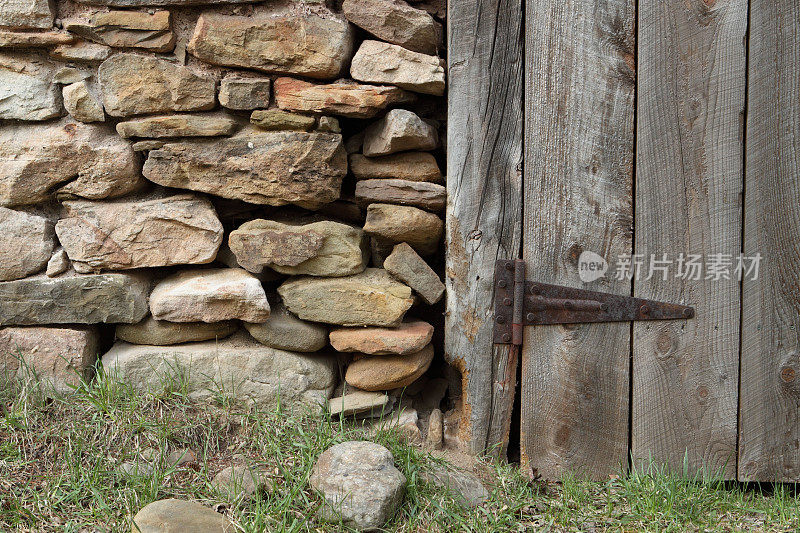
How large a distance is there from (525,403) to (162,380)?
1.17m

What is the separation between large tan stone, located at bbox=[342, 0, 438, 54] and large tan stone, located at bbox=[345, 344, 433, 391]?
98 cm

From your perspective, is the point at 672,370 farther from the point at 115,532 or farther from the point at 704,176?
the point at 115,532

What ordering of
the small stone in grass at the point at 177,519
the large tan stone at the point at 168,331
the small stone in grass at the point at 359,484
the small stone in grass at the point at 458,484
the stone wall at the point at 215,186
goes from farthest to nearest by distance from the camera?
the large tan stone at the point at 168,331 → the stone wall at the point at 215,186 → the small stone in grass at the point at 458,484 → the small stone in grass at the point at 359,484 → the small stone in grass at the point at 177,519

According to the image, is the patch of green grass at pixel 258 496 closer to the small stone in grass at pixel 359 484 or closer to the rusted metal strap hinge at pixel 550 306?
the small stone in grass at pixel 359 484

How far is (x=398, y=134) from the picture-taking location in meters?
2.01

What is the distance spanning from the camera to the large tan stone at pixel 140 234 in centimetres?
211

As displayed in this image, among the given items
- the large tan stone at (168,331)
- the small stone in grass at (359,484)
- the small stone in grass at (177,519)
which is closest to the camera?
the small stone in grass at (177,519)

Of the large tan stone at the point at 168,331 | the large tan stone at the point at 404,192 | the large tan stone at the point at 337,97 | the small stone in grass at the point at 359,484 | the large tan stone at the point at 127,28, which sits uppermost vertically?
the large tan stone at the point at 127,28

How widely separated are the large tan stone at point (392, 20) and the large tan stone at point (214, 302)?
86 cm

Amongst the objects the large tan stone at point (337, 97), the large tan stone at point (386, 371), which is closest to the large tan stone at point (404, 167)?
the large tan stone at point (337, 97)

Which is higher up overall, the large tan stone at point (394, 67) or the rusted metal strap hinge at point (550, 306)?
the large tan stone at point (394, 67)

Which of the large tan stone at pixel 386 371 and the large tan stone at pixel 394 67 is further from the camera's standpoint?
the large tan stone at pixel 386 371

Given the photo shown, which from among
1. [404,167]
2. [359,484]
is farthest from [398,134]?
[359,484]

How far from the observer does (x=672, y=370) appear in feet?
6.93
